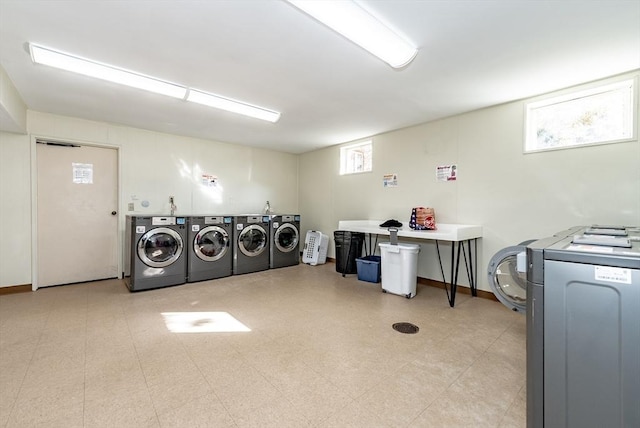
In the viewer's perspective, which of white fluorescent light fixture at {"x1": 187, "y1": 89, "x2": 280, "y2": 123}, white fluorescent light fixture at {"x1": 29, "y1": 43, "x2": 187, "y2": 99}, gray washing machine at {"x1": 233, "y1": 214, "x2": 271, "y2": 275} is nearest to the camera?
white fluorescent light fixture at {"x1": 29, "y1": 43, "x2": 187, "y2": 99}

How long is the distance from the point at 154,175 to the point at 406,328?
447cm

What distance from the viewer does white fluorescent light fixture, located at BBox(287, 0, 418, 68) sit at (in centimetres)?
175

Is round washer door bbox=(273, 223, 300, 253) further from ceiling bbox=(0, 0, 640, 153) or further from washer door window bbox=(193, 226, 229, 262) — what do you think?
ceiling bbox=(0, 0, 640, 153)

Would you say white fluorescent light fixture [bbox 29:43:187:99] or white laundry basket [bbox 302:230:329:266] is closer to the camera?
white fluorescent light fixture [bbox 29:43:187:99]

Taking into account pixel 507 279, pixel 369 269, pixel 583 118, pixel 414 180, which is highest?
pixel 583 118

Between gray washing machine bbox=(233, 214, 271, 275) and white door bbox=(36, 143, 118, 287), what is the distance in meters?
1.86

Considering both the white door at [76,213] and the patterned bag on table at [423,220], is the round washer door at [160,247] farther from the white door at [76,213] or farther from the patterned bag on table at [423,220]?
the patterned bag on table at [423,220]

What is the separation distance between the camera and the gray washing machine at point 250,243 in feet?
15.7

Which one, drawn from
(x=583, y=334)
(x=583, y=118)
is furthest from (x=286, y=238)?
(x=583, y=334)

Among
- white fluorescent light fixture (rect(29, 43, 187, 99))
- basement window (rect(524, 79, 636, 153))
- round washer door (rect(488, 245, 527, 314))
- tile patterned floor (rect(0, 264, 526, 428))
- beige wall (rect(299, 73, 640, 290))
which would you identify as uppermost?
white fluorescent light fixture (rect(29, 43, 187, 99))

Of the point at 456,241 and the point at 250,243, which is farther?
the point at 250,243

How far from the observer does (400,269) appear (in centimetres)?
367

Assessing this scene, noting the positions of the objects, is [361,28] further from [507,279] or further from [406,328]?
[406,328]

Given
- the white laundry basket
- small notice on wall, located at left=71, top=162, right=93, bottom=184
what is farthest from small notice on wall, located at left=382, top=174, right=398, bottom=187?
small notice on wall, located at left=71, top=162, right=93, bottom=184
